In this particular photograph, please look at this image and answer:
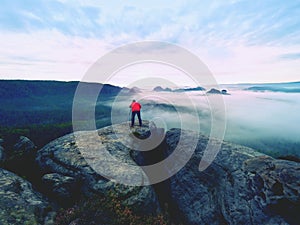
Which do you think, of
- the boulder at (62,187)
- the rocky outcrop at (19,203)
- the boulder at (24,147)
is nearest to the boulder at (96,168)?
the boulder at (62,187)

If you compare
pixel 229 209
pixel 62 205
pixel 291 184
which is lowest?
pixel 229 209

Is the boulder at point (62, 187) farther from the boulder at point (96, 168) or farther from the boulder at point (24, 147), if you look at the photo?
the boulder at point (24, 147)

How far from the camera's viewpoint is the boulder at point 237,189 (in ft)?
35.9

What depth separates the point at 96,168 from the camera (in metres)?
13.9

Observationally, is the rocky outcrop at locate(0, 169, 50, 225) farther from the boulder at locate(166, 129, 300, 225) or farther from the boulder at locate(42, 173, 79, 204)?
the boulder at locate(166, 129, 300, 225)

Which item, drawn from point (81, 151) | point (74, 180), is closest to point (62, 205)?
point (74, 180)

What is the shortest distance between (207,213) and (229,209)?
1.73 meters

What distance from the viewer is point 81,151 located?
1563 cm

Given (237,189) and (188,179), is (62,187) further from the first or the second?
(237,189)

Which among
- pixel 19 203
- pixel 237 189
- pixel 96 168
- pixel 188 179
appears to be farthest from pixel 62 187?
pixel 237 189

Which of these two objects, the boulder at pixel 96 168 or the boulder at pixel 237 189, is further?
the boulder at pixel 96 168

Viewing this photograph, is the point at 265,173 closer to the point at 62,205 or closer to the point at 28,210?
the point at 62,205

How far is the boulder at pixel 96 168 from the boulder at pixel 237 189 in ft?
11.1

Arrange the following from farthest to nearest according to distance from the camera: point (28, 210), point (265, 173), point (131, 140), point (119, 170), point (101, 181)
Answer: point (131, 140), point (119, 170), point (101, 181), point (265, 173), point (28, 210)
